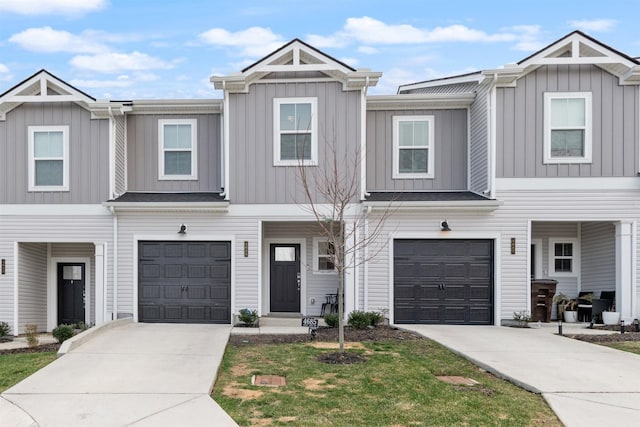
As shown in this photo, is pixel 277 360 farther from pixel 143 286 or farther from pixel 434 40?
pixel 434 40

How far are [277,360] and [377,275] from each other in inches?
180

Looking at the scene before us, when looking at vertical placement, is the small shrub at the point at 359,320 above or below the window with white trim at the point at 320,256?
below

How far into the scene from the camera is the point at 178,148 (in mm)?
13695

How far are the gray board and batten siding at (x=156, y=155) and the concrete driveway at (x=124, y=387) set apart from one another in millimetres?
4992

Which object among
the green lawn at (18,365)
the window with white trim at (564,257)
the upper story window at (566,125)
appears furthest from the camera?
the window with white trim at (564,257)

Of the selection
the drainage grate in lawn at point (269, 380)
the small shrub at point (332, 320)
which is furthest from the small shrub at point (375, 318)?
the drainage grate in lawn at point (269, 380)

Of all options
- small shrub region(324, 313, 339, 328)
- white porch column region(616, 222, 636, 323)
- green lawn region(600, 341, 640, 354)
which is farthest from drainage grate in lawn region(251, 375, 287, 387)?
white porch column region(616, 222, 636, 323)

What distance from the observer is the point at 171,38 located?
21.5 metres

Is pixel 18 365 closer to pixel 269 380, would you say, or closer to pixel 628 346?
pixel 269 380

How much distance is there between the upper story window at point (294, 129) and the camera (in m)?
12.4

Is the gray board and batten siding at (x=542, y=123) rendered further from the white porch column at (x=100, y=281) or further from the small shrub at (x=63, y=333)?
the small shrub at (x=63, y=333)

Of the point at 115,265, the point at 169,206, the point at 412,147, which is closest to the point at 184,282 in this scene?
the point at 115,265

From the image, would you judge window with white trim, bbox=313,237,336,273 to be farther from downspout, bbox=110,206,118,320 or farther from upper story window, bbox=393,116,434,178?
downspout, bbox=110,206,118,320

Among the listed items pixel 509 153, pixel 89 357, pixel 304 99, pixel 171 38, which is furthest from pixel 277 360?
pixel 171 38
